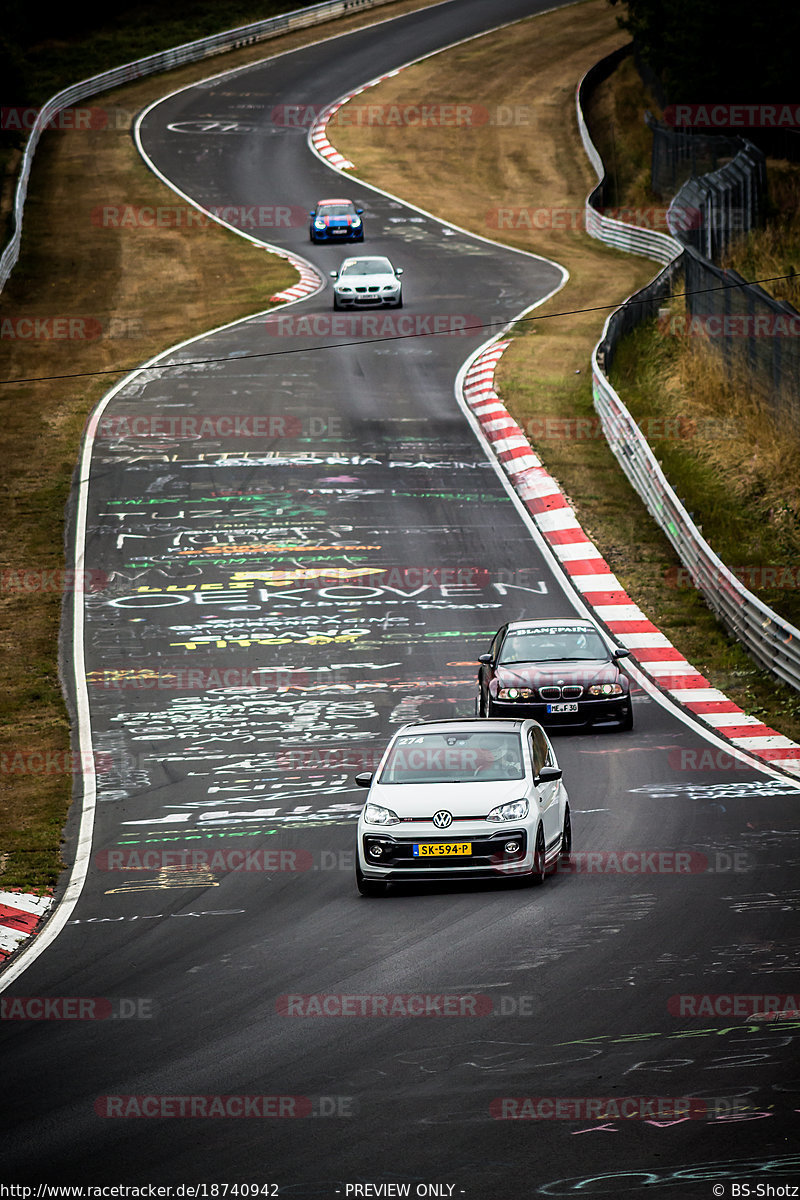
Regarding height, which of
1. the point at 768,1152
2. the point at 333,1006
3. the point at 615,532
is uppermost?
the point at 768,1152

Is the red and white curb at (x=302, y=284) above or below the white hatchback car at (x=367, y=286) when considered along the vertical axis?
below

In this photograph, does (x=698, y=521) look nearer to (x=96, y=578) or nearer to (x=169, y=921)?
(x=96, y=578)

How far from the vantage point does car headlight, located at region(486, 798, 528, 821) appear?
13.6 metres

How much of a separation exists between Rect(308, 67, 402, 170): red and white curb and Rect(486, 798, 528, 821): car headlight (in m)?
56.1

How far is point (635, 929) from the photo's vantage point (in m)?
11.9

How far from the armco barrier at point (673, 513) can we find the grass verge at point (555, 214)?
0.96ft

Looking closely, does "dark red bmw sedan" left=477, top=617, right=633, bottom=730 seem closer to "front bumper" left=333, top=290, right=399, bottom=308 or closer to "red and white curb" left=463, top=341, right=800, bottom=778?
"red and white curb" left=463, top=341, right=800, bottom=778

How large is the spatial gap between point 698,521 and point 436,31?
64.4 m

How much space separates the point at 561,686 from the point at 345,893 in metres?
6.82

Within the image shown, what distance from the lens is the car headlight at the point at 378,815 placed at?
45.3 feet

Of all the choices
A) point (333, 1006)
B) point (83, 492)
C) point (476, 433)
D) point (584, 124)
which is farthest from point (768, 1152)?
point (584, 124)

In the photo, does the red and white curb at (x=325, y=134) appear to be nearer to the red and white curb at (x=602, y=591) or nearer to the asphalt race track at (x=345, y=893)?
the red and white curb at (x=602, y=591)

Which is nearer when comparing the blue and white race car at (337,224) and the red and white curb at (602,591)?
the red and white curb at (602,591)

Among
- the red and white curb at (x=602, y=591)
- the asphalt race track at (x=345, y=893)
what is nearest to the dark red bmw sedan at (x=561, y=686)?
the asphalt race track at (x=345, y=893)
